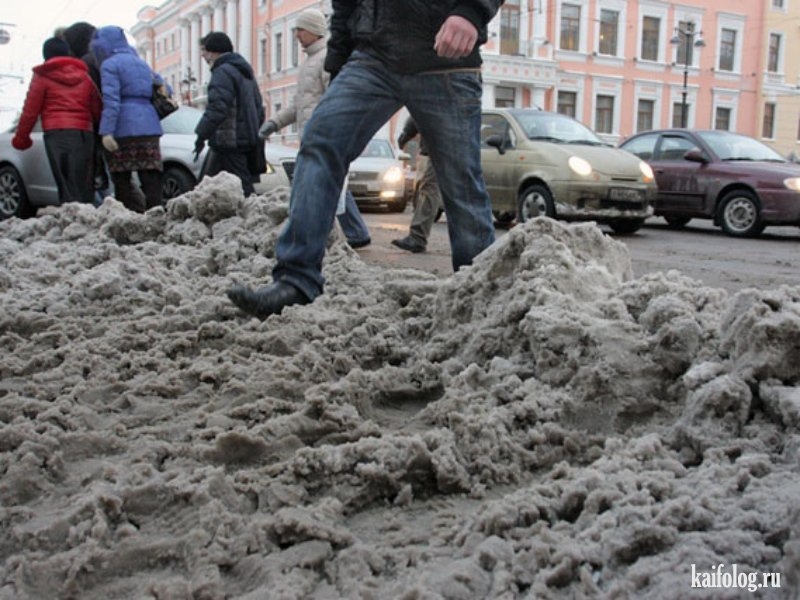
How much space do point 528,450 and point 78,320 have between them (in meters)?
1.96

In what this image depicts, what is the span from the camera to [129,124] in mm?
7000

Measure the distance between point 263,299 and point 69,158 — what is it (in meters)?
4.98

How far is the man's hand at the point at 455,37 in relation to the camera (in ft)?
10.2

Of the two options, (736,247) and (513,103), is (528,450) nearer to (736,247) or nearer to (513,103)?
(736,247)

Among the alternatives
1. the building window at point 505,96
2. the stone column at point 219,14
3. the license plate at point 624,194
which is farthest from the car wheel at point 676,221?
the stone column at point 219,14

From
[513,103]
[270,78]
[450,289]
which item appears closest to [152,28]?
[270,78]

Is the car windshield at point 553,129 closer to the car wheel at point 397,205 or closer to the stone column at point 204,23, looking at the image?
the car wheel at point 397,205

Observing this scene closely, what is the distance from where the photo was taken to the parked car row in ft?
32.1

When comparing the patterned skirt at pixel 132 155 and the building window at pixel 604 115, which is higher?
the building window at pixel 604 115

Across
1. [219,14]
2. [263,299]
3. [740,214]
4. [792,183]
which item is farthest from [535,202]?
[219,14]

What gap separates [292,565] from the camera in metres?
1.54

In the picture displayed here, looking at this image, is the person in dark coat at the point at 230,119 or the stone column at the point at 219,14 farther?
the stone column at the point at 219,14

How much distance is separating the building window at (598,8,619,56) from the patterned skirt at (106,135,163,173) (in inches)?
1562

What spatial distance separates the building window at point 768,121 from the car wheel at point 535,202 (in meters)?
41.6
